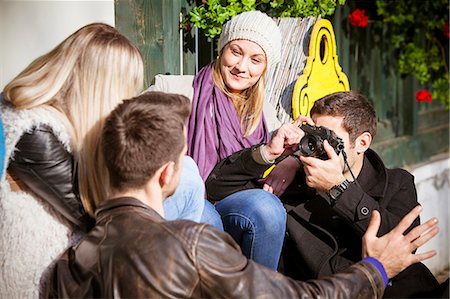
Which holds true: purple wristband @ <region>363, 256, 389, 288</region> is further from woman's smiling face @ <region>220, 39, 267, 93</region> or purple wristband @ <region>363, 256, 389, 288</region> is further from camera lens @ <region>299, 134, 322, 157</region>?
woman's smiling face @ <region>220, 39, 267, 93</region>

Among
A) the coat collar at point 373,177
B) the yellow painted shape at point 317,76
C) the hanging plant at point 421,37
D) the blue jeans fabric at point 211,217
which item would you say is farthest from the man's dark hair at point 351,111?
the hanging plant at point 421,37

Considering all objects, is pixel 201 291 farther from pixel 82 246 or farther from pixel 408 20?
pixel 408 20

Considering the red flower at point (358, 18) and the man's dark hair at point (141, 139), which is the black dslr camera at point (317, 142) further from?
the red flower at point (358, 18)

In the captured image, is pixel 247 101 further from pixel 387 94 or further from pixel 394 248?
pixel 387 94

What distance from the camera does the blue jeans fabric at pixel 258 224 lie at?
10.3 ft

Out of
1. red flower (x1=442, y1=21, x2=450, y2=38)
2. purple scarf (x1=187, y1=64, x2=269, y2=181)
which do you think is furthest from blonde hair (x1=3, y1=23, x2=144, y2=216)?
Result: red flower (x1=442, y1=21, x2=450, y2=38)

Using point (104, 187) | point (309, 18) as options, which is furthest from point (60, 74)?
point (309, 18)

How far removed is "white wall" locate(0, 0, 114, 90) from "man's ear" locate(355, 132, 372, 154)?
139cm

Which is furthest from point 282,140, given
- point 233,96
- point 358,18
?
point 358,18

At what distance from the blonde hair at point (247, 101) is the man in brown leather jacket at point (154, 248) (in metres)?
1.18

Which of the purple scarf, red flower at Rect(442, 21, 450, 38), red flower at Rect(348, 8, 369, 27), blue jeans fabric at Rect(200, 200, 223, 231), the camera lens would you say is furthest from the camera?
red flower at Rect(442, 21, 450, 38)

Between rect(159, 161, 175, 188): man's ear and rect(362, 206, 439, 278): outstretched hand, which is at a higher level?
rect(159, 161, 175, 188): man's ear

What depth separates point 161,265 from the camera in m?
2.24

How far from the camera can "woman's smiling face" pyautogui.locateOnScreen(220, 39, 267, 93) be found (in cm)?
366
